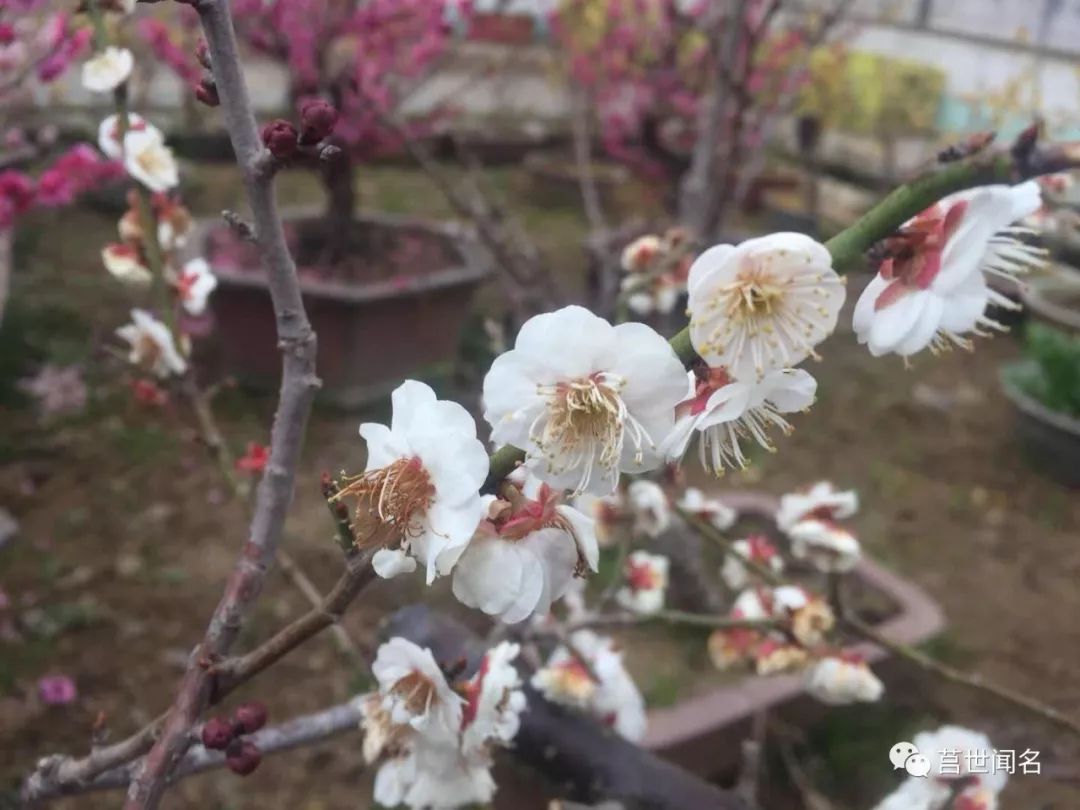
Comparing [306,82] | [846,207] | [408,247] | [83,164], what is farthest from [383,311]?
[846,207]

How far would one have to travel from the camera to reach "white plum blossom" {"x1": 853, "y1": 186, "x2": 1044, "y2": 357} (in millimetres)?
439

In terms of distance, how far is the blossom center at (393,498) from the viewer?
0.51 m

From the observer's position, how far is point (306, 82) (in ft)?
10.2

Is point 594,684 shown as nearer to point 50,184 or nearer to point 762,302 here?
point 762,302

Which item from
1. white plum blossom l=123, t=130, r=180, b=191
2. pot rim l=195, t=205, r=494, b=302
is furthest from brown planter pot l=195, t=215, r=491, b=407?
white plum blossom l=123, t=130, r=180, b=191

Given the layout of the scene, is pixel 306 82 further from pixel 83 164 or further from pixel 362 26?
pixel 83 164

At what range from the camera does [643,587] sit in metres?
1.42

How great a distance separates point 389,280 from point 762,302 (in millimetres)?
2814

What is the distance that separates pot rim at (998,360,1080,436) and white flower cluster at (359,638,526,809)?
2.64m

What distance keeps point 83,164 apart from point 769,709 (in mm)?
1936

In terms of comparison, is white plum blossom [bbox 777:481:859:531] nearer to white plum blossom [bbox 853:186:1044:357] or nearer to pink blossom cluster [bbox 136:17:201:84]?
white plum blossom [bbox 853:186:1044:357]

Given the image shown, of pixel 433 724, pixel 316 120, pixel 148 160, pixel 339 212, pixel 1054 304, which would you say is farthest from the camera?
pixel 1054 304

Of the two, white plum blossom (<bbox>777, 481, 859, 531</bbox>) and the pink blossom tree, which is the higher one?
white plum blossom (<bbox>777, 481, 859, 531</bbox>)

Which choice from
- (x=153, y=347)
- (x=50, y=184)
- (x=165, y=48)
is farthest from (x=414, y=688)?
(x=165, y=48)
